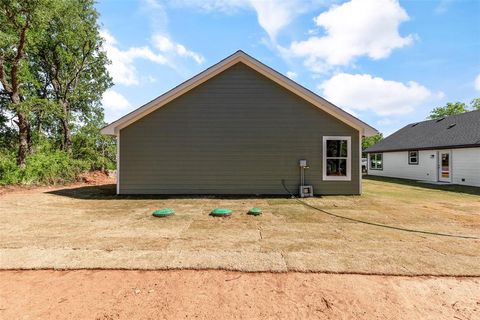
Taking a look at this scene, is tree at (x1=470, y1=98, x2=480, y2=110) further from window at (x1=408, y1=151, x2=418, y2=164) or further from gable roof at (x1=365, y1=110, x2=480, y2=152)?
window at (x1=408, y1=151, x2=418, y2=164)

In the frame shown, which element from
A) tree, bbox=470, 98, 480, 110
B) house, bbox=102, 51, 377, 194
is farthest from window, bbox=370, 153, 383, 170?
tree, bbox=470, 98, 480, 110

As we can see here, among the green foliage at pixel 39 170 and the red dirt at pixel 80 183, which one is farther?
the green foliage at pixel 39 170

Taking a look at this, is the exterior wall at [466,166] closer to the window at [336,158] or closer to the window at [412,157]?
the window at [412,157]

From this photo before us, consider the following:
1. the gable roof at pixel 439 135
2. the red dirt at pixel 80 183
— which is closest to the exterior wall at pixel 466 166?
the gable roof at pixel 439 135

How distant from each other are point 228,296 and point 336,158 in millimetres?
7747

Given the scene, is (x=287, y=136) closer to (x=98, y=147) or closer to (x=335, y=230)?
(x=335, y=230)

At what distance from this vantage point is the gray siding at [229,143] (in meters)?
9.31

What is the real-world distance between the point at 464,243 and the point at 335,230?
7.17 ft

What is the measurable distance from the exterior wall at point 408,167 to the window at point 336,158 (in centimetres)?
1029

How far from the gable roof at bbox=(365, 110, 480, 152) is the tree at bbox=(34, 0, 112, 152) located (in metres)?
24.4

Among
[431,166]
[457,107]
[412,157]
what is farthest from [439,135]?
[457,107]

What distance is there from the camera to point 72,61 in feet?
64.9

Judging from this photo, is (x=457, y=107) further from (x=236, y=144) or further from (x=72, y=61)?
(x=72, y=61)

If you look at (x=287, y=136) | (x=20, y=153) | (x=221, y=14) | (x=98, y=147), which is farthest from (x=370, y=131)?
(x=98, y=147)
